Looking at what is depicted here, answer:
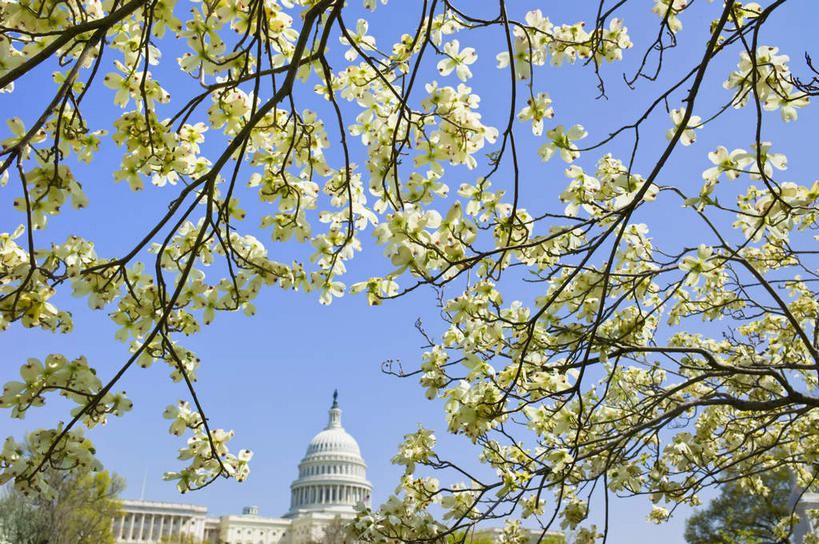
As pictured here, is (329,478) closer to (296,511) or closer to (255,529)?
(296,511)

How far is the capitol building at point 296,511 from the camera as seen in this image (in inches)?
2623

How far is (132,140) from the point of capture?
73.1 inches

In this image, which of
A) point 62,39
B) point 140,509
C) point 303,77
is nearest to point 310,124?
point 303,77

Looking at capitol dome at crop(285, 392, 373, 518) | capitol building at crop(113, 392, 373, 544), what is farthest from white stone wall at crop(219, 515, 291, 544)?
capitol dome at crop(285, 392, 373, 518)

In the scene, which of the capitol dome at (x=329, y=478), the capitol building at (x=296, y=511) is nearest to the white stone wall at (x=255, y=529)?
the capitol building at (x=296, y=511)

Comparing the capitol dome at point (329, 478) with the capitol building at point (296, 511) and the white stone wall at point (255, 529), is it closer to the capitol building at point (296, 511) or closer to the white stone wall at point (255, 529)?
the capitol building at point (296, 511)

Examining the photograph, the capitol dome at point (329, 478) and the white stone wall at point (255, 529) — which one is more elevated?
the capitol dome at point (329, 478)

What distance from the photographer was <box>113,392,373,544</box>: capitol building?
2623 inches

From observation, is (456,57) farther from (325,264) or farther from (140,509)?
(140,509)

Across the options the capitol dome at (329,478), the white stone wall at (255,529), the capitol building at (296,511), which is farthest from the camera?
the white stone wall at (255,529)

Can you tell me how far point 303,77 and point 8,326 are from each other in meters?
1.15

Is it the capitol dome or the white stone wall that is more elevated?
the capitol dome

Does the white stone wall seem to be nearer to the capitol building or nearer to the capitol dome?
the capitol building

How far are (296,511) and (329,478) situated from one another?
5691 mm
